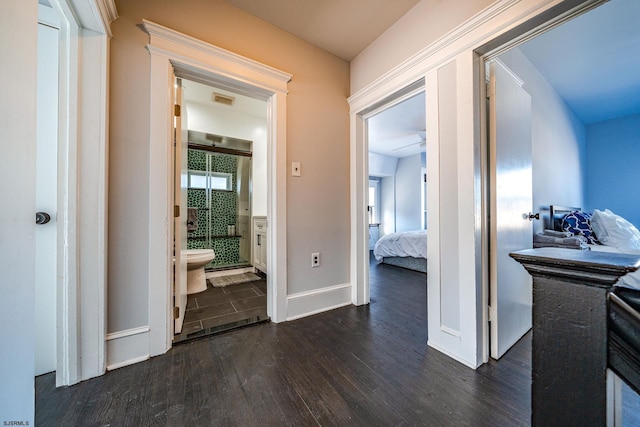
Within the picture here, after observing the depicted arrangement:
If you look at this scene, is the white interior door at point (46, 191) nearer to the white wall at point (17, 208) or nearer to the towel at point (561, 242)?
the white wall at point (17, 208)

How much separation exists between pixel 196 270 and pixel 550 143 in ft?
15.0

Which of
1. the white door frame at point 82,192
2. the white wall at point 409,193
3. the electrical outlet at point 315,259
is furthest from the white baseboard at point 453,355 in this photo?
the white wall at point 409,193

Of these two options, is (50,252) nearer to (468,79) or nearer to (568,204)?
(468,79)

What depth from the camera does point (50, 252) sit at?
1.27 m

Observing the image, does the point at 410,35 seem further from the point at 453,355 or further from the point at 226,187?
the point at 226,187

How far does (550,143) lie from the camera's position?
9.52 feet

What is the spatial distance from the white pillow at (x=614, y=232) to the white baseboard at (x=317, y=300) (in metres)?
3.10

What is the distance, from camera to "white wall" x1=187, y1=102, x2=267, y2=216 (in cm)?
336

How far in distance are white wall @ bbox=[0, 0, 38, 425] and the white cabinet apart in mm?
2690

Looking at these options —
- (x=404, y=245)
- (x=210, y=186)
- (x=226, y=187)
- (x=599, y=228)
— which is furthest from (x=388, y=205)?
(x=210, y=186)

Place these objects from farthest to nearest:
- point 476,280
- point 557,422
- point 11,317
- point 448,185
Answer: point 448,185 < point 476,280 < point 11,317 < point 557,422

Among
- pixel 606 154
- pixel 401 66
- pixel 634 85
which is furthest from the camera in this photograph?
pixel 606 154

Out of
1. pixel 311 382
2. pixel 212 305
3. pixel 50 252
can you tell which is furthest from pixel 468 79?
pixel 212 305

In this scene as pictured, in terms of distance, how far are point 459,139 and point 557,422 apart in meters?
1.39
